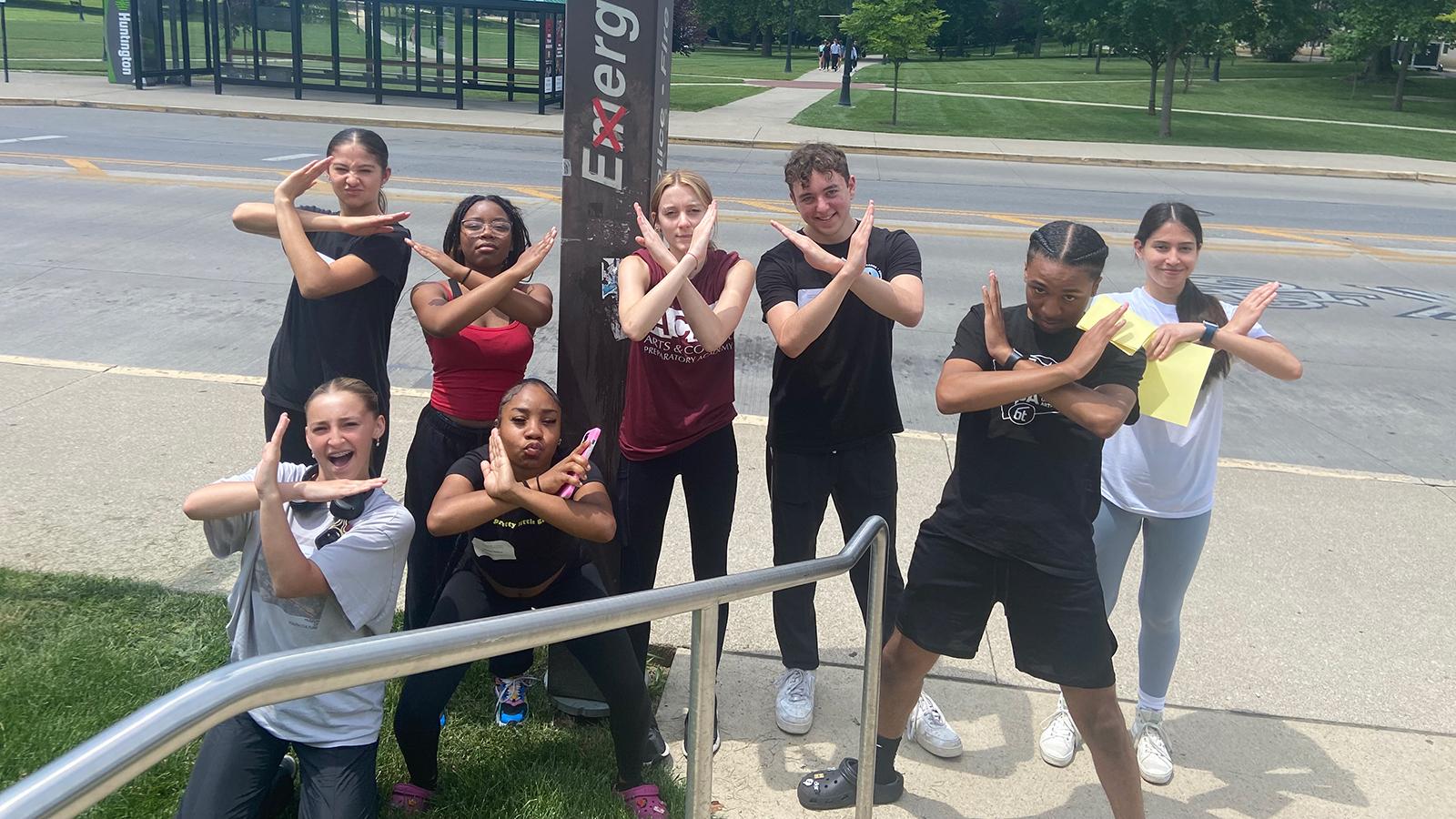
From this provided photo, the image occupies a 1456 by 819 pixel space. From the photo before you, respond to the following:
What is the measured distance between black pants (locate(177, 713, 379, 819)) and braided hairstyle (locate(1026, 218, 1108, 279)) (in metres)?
2.22

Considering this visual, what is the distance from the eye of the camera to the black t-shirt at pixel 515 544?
339 centimetres

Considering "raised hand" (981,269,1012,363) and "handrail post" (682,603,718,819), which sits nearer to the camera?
"handrail post" (682,603,718,819)

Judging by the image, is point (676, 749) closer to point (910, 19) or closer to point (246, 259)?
point (246, 259)

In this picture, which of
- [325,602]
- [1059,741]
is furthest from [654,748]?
[1059,741]

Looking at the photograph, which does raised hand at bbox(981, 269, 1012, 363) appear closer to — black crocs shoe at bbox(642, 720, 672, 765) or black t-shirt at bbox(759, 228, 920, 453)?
black t-shirt at bbox(759, 228, 920, 453)

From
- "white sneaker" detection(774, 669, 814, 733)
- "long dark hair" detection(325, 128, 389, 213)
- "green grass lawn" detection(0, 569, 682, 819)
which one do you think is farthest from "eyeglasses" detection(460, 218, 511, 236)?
"white sneaker" detection(774, 669, 814, 733)

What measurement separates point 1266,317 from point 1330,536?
5081 millimetres

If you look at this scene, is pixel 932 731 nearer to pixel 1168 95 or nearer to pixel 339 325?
pixel 339 325

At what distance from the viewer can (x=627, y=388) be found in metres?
3.83

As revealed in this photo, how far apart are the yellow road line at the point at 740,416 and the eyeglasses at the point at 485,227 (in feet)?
10.7

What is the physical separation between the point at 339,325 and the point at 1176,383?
8.62 feet

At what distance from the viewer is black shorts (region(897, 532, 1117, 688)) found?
3.16m

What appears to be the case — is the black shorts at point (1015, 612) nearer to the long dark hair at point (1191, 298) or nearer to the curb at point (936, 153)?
the long dark hair at point (1191, 298)

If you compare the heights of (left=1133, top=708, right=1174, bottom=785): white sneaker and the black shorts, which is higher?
the black shorts
